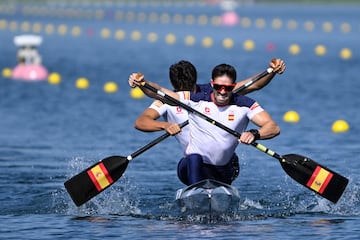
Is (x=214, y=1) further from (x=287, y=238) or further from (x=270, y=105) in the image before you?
(x=287, y=238)

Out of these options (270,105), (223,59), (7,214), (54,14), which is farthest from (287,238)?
(54,14)

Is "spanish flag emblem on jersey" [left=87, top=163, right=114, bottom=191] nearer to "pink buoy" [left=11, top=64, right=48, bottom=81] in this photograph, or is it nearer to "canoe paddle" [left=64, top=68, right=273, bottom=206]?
"canoe paddle" [left=64, top=68, right=273, bottom=206]

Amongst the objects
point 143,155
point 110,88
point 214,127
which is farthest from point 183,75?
point 110,88

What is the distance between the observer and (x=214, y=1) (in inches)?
4240

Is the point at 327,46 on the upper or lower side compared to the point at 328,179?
upper

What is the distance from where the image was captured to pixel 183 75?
12305 mm

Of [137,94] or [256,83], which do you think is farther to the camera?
[137,94]

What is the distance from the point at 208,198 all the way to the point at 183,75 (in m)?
1.42

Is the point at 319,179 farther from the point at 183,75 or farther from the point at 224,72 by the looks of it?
the point at 183,75

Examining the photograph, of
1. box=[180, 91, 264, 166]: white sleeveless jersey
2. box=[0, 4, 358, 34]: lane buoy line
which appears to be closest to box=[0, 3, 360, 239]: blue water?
box=[180, 91, 264, 166]: white sleeveless jersey

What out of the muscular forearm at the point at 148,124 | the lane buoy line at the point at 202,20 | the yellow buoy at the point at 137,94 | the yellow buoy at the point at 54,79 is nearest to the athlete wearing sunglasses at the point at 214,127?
the muscular forearm at the point at 148,124

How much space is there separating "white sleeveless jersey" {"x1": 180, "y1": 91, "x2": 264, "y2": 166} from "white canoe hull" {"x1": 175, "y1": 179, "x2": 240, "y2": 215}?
40 centimetres

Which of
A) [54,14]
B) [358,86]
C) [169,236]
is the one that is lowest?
[169,236]

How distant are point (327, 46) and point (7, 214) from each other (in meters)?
32.5
